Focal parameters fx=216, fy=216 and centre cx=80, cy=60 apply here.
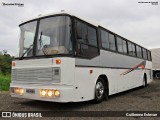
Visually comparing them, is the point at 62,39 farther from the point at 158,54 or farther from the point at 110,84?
the point at 158,54

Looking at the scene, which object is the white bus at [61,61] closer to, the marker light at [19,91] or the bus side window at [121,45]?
the marker light at [19,91]

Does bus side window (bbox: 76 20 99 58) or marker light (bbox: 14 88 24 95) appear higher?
bus side window (bbox: 76 20 99 58)

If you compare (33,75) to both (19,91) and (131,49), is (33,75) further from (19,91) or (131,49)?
(131,49)

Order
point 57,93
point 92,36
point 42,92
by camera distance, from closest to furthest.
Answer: point 57,93 < point 42,92 < point 92,36

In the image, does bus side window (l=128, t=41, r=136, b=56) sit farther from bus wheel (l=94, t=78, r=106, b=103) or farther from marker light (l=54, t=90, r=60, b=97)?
marker light (l=54, t=90, r=60, b=97)

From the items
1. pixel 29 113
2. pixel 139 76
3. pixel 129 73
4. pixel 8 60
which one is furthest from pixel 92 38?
pixel 8 60

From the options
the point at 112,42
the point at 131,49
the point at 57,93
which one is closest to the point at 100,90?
the point at 57,93

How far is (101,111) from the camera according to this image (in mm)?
6430

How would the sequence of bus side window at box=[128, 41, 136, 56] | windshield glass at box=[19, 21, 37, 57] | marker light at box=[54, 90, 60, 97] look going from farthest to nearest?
bus side window at box=[128, 41, 136, 56] → windshield glass at box=[19, 21, 37, 57] → marker light at box=[54, 90, 60, 97]

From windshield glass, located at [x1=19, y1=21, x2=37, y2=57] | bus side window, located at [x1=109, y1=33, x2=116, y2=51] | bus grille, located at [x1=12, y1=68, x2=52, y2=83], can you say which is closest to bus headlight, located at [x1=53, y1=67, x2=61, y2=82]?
bus grille, located at [x1=12, y1=68, x2=52, y2=83]

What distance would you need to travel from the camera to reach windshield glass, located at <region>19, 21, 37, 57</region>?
696cm

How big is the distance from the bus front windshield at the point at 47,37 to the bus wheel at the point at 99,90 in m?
2.04

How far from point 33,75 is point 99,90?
2445mm

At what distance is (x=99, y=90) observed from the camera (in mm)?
7676
